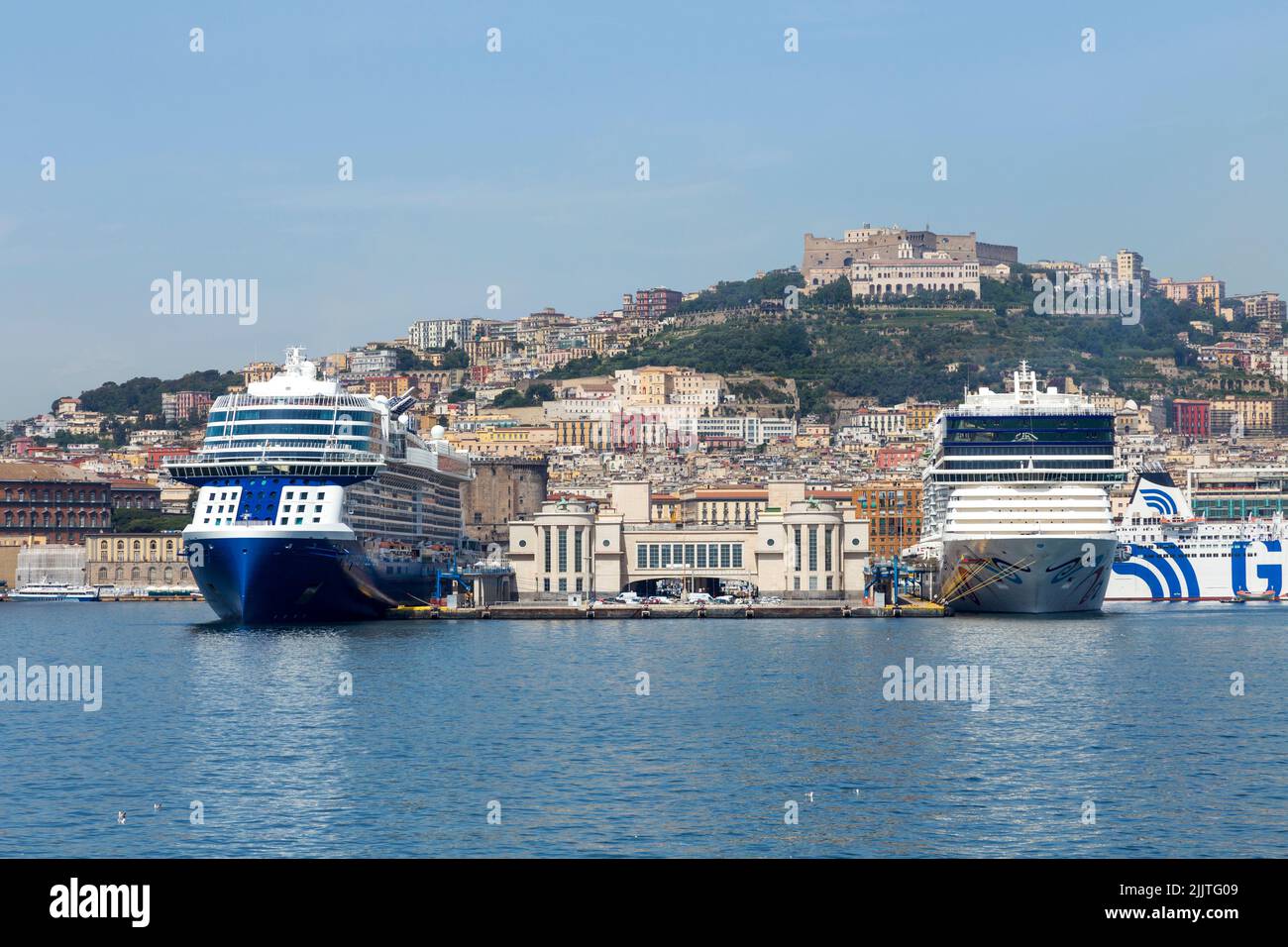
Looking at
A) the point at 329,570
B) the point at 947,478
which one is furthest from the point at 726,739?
the point at 947,478

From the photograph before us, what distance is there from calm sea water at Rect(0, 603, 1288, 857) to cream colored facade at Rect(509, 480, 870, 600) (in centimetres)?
2882

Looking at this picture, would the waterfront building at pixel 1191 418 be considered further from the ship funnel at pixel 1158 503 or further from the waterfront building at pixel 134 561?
the waterfront building at pixel 134 561

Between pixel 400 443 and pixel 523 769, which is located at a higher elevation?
pixel 400 443

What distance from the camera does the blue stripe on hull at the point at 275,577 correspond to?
60.1m

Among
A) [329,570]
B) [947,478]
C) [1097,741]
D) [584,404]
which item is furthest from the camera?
[584,404]

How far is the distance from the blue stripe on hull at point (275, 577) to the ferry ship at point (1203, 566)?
47.0 meters

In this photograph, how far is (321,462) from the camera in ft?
207

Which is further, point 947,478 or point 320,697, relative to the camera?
point 947,478

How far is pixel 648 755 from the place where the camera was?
28000mm

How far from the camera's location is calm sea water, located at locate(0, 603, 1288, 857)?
69.1ft

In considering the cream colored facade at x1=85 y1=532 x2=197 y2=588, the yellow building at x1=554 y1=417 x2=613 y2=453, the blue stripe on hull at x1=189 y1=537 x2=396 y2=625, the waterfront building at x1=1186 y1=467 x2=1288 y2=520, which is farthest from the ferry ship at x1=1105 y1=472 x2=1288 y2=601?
the yellow building at x1=554 y1=417 x2=613 y2=453

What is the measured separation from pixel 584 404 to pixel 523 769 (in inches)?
5754
